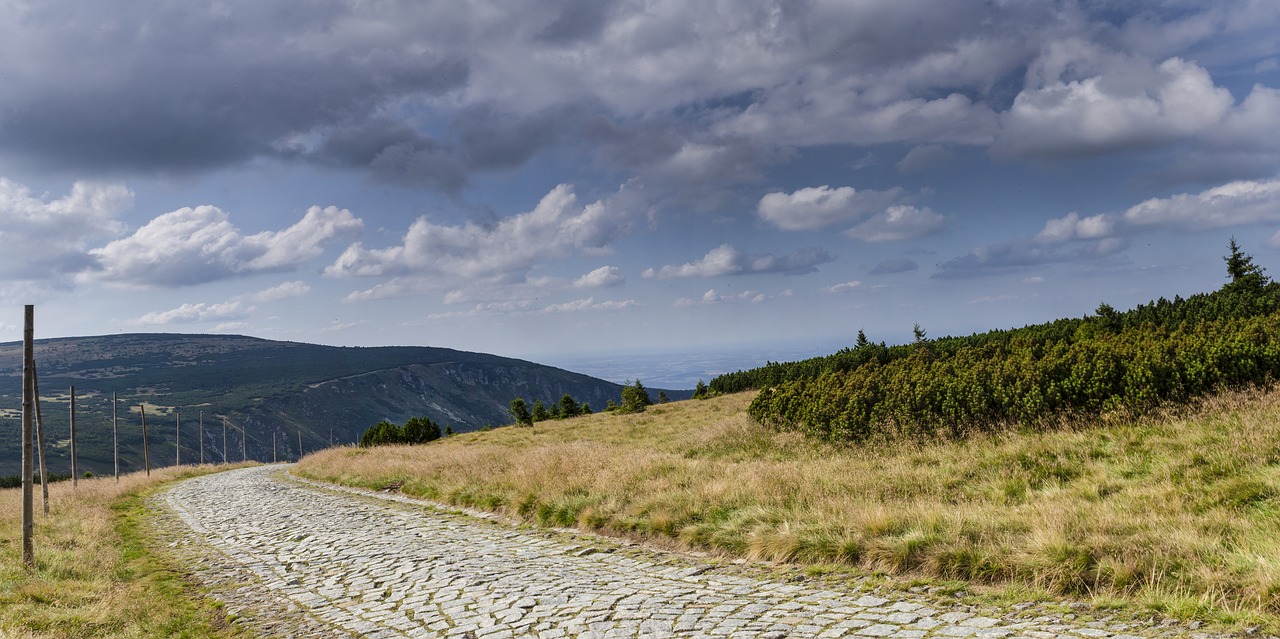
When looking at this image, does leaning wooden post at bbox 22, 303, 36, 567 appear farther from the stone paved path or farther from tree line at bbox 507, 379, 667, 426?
tree line at bbox 507, 379, 667, 426

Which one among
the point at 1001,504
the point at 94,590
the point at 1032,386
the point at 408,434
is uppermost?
the point at 1032,386

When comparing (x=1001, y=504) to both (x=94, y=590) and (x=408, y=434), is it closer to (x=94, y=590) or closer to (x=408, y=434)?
(x=94, y=590)

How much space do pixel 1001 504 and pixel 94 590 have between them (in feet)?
43.7

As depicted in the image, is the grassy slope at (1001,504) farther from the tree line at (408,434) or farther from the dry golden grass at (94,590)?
the tree line at (408,434)

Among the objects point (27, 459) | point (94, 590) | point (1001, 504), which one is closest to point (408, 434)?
point (27, 459)

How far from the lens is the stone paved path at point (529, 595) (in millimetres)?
6301

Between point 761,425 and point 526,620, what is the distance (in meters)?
18.7

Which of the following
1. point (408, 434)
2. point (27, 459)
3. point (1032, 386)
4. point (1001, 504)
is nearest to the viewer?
point (1001, 504)

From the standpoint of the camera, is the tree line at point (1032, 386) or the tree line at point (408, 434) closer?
the tree line at point (1032, 386)

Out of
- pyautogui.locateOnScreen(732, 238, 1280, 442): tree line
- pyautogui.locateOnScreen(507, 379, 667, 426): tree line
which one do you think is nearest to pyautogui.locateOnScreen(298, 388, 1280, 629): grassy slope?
pyautogui.locateOnScreen(732, 238, 1280, 442): tree line

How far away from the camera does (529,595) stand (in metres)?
8.06

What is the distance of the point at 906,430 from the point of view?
18.5 m

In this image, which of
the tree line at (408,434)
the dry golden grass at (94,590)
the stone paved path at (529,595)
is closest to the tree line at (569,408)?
the tree line at (408,434)

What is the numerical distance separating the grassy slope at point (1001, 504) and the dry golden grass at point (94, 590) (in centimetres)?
635
